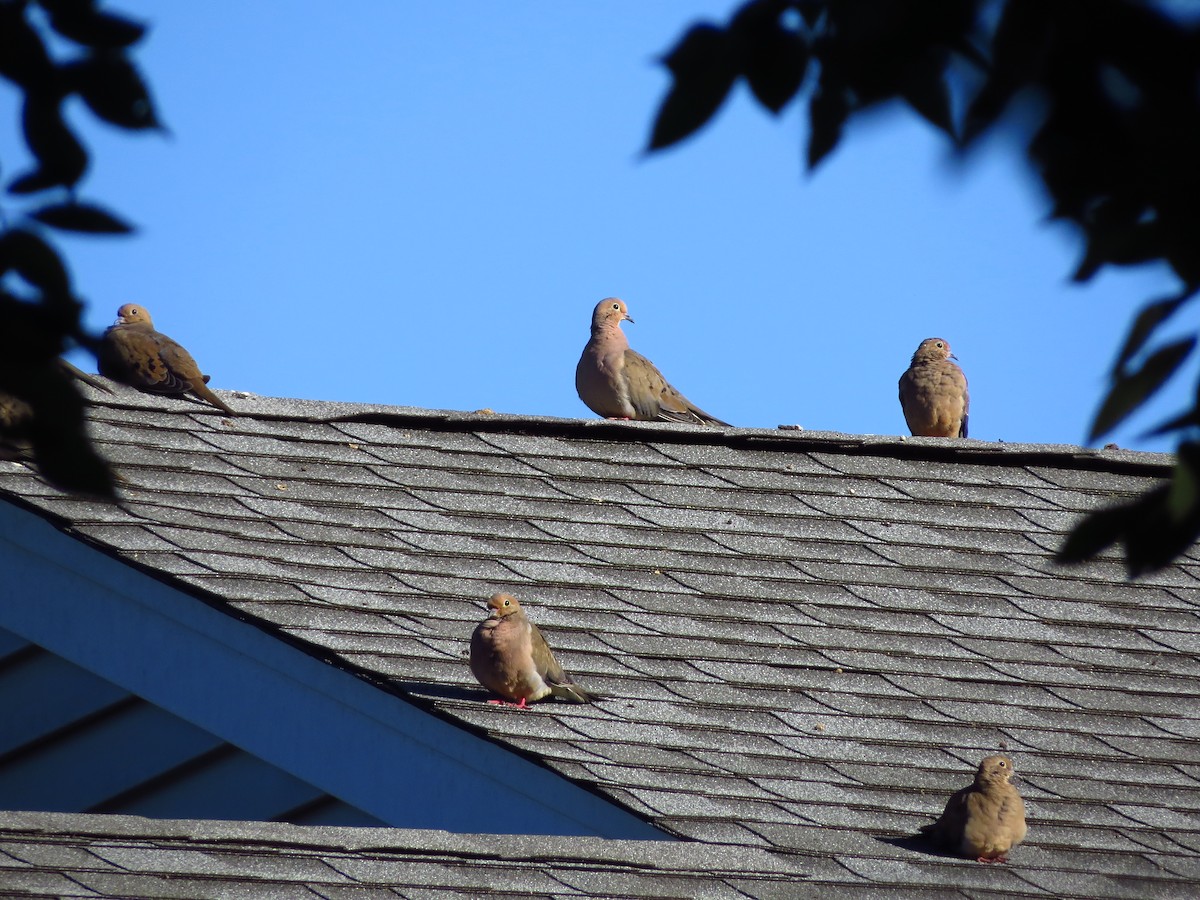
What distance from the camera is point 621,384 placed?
7.30 m

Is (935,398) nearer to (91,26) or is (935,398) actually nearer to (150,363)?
(150,363)

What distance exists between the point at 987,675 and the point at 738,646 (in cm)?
73

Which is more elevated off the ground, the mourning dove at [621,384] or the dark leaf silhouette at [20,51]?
the mourning dove at [621,384]

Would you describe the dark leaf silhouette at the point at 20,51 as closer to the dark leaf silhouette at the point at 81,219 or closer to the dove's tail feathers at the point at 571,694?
the dark leaf silhouette at the point at 81,219

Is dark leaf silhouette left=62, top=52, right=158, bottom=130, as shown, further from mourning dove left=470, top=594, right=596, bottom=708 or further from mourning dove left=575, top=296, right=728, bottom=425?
mourning dove left=575, top=296, right=728, bottom=425

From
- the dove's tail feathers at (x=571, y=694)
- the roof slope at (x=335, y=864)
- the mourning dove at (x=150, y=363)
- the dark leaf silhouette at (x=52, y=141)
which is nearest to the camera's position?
the dark leaf silhouette at (x=52, y=141)

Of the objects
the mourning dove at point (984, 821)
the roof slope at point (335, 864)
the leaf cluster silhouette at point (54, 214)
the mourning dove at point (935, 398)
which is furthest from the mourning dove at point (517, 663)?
the mourning dove at point (935, 398)

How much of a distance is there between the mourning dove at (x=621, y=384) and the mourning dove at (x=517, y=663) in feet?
10.2

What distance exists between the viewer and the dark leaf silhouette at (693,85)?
1.54 metres

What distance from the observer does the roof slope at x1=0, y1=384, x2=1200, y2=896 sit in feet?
12.6

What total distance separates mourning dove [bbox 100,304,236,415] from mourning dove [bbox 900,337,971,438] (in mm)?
3290

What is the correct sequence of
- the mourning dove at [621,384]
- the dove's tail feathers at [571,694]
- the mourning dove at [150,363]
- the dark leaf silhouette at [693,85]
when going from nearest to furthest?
1. the dark leaf silhouette at [693,85]
2. the dove's tail feathers at [571,694]
3. the mourning dove at [150,363]
4. the mourning dove at [621,384]

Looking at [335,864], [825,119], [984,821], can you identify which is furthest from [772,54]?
[984,821]

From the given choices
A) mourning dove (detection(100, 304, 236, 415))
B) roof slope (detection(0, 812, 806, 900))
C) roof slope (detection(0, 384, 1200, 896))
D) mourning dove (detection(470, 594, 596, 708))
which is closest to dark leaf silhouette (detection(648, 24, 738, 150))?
roof slope (detection(0, 812, 806, 900))
